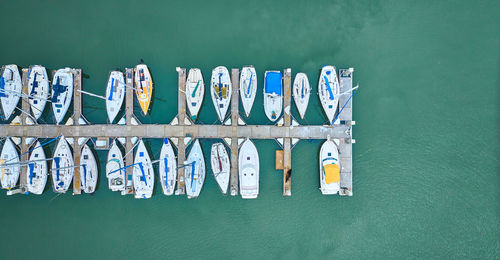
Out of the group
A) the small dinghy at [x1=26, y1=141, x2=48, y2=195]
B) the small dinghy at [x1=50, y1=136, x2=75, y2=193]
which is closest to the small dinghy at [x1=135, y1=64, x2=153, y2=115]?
the small dinghy at [x1=50, y1=136, x2=75, y2=193]

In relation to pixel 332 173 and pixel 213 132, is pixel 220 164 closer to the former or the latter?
pixel 213 132

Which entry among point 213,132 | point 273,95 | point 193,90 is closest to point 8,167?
point 193,90

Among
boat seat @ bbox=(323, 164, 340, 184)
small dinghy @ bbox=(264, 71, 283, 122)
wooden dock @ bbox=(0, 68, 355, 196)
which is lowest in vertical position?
boat seat @ bbox=(323, 164, 340, 184)

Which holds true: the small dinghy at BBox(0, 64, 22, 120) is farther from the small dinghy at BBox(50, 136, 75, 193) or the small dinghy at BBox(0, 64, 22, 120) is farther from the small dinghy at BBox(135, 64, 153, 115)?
the small dinghy at BBox(135, 64, 153, 115)

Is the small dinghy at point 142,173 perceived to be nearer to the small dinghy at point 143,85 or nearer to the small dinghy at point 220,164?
the small dinghy at point 143,85

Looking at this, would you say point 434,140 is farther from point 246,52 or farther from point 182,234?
point 182,234

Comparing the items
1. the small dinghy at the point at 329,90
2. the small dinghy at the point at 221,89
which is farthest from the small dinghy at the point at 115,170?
the small dinghy at the point at 329,90

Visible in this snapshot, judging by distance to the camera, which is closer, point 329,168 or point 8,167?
point 329,168
